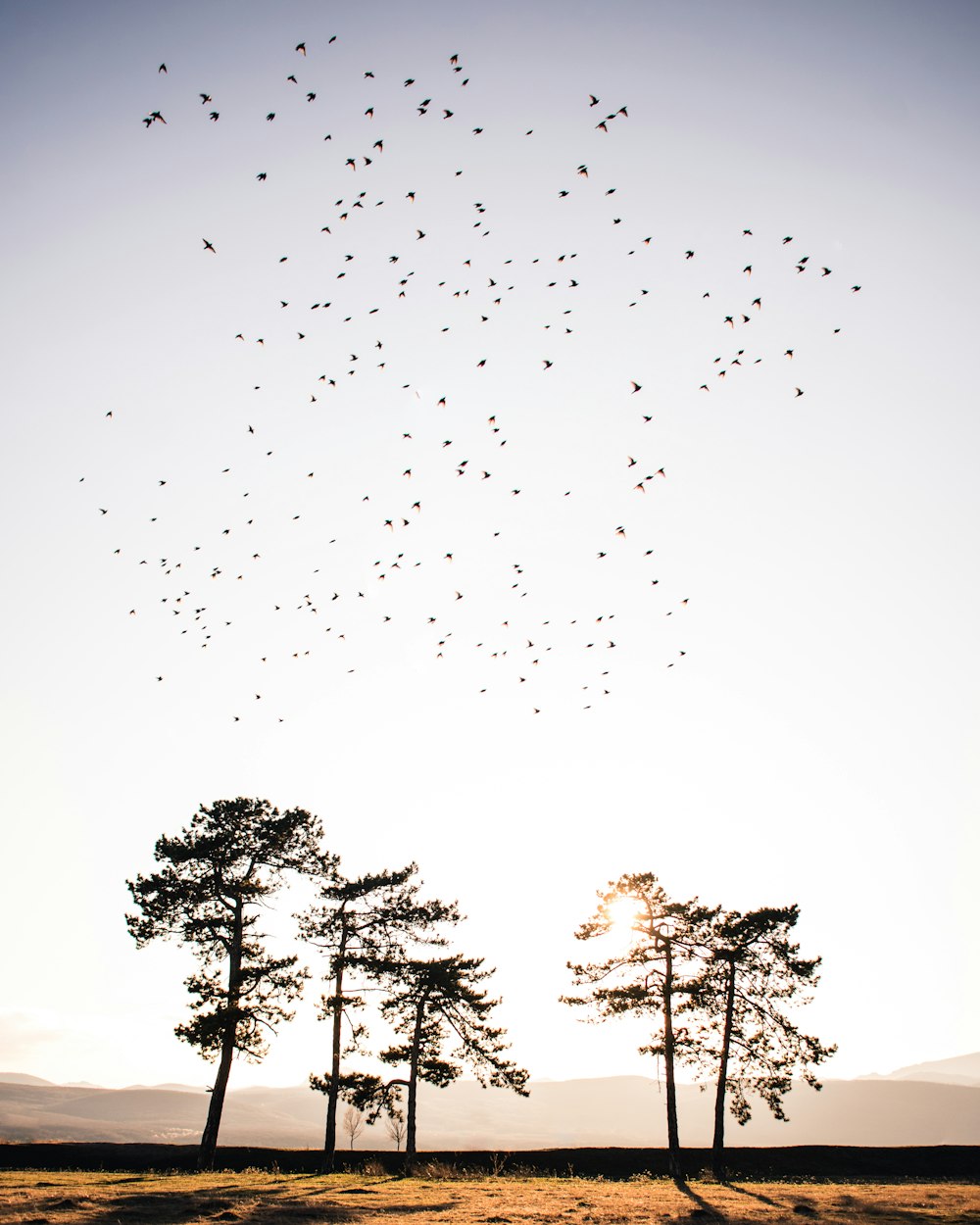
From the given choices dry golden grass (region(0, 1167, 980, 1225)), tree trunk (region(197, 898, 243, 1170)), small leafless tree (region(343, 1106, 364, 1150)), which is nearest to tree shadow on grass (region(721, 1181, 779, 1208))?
dry golden grass (region(0, 1167, 980, 1225))

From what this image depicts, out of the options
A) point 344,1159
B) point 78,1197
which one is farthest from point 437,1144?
point 78,1197

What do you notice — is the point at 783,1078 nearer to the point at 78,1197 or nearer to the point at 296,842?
the point at 296,842

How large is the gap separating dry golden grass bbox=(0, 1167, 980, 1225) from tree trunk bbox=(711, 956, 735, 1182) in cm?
444

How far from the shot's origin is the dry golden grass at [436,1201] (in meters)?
15.8

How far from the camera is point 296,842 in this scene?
32500 millimetres

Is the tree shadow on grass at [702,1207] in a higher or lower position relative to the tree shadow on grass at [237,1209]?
lower

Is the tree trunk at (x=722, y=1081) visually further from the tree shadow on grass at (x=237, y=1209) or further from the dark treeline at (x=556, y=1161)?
the tree shadow on grass at (x=237, y=1209)

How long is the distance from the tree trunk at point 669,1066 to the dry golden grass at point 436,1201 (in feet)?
9.93

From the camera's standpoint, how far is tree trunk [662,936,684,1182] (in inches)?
1163

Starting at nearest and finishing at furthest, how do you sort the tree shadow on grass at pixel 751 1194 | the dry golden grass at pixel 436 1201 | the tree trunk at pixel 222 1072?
the dry golden grass at pixel 436 1201
the tree shadow on grass at pixel 751 1194
the tree trunk at pixel 222 1072

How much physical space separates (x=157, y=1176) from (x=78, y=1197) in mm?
9650

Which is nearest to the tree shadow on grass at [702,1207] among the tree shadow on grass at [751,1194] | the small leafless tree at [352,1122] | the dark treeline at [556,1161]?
the tree shadow on grass at [751,1194]

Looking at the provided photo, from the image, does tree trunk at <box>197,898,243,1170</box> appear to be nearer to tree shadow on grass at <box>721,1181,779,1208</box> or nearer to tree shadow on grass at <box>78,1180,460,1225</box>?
tree shadow on grass at <box>78,1180,460,1225</box>

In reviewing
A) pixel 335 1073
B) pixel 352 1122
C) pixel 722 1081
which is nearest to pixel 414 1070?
pixel 335 1073
